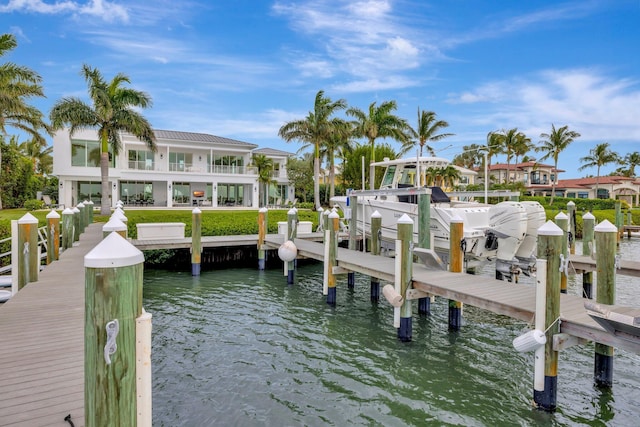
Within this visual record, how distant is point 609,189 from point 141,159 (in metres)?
65.9

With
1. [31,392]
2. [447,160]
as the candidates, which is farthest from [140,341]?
[447,160]

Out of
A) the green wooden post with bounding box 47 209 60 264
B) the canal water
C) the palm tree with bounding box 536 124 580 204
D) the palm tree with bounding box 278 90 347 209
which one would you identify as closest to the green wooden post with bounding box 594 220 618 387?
the canal water

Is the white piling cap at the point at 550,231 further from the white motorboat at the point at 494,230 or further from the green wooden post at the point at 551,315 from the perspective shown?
the white motorboat at the point at 494,230

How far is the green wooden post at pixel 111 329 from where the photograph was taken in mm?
2205

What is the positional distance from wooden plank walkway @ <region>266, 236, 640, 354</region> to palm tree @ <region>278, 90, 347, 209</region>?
21.6 metres

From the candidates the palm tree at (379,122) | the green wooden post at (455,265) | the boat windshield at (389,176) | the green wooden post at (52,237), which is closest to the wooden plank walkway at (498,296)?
the green wooden post at (455,265)

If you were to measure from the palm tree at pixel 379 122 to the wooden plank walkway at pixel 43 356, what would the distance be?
1130 inches

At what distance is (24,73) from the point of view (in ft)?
72.8

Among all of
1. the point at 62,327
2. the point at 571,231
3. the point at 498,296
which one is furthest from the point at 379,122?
the point at 62,327

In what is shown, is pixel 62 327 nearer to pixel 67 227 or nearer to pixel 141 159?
pixel 67 227

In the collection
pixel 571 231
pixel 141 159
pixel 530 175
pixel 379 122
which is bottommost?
pixel 571 231

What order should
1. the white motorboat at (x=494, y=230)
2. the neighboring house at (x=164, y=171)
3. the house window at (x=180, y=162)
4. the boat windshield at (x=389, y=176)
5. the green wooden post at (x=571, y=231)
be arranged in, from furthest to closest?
the house window at (x=180, y=162) → the neighboring house at (x=164, y=171) → the boat windshield at (x=389, y=176) → the green wooden post at (x=571, y=231) → the white motorboat at (x=494, y=230)

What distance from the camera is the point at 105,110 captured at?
2514cm

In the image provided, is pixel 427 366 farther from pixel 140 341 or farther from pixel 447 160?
pixel 447 160
